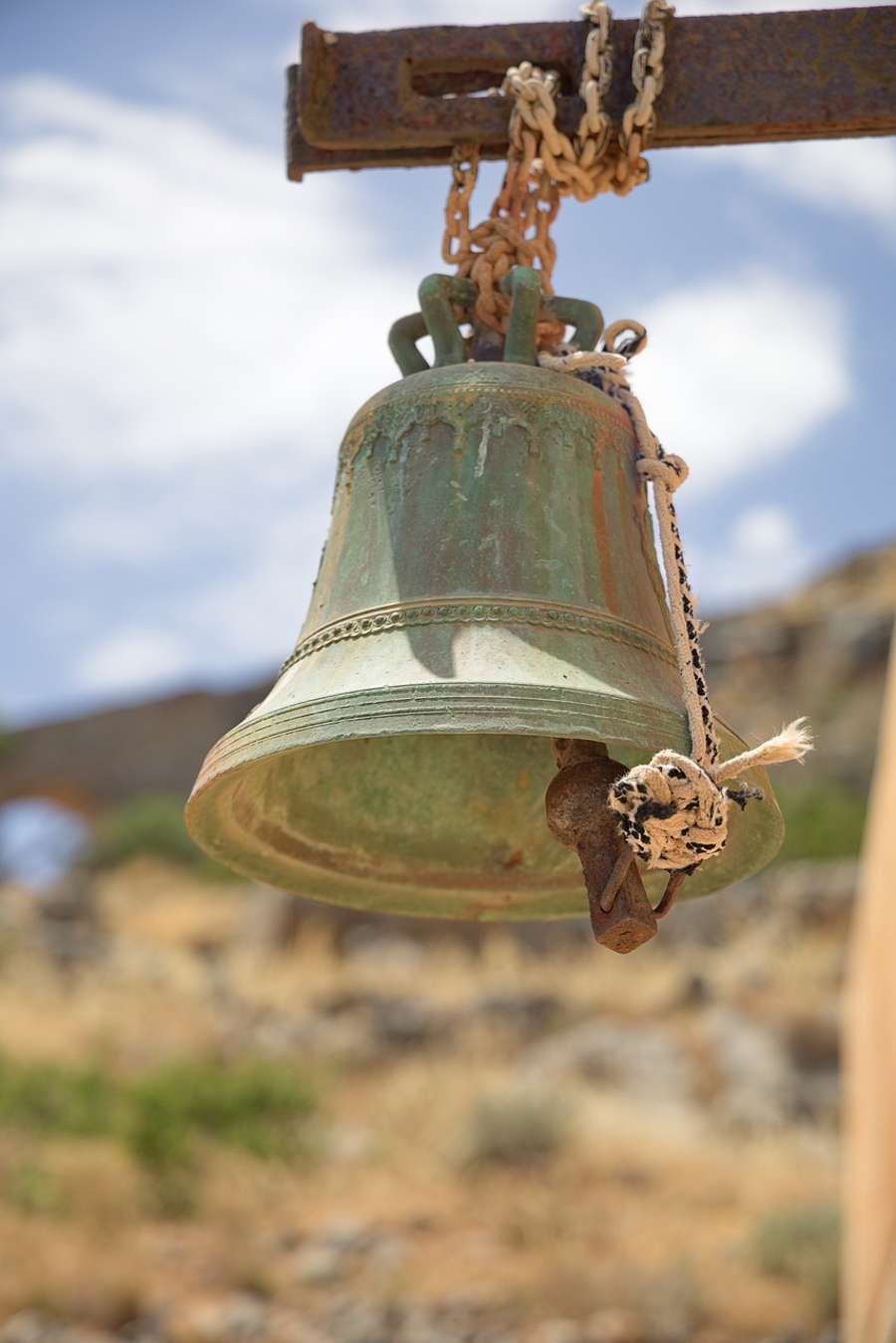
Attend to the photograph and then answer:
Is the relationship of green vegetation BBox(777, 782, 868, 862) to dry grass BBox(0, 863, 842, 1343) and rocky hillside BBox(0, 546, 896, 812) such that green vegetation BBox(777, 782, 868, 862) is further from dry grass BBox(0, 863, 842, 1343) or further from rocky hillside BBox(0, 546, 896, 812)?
rocky hillside BBox(0, 546, 896, 812)

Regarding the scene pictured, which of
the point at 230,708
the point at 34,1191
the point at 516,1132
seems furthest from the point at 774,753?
the point at 230,708

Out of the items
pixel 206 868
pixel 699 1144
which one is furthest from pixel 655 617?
pixel 206 868

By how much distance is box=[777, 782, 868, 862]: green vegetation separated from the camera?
18.1 metres

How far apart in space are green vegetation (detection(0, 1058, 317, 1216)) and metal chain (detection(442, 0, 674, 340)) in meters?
8.75

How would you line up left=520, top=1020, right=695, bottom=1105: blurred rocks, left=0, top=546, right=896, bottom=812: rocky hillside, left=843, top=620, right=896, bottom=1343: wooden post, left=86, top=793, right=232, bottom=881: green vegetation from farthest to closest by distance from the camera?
left=0, top=546, right=896, bottom=812: rocky hillside, left=86, top=793, right=232, bottom=881: green vegetation, left=520, top=1020, right=695, bottom=1105: blurred rocks, left=843, top=620, right=896, bottom=1343: wooden post

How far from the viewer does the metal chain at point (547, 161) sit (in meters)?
2.13

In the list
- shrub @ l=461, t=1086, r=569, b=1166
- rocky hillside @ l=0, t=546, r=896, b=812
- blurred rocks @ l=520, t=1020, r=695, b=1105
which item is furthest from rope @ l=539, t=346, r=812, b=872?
rocky hillside @ l=0, t=546, r=896, b=812

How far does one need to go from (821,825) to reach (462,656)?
17332 mm

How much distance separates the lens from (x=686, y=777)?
1618 millimetres

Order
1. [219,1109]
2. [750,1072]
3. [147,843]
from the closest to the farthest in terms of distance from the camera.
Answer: [219,1109] → [750,1072] → [147,843]

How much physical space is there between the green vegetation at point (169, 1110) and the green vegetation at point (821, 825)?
8.30 metres

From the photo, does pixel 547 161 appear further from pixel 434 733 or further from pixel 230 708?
pixel 230 708

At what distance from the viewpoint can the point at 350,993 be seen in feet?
44.7

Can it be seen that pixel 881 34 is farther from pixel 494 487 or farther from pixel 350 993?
pixel 350 993
